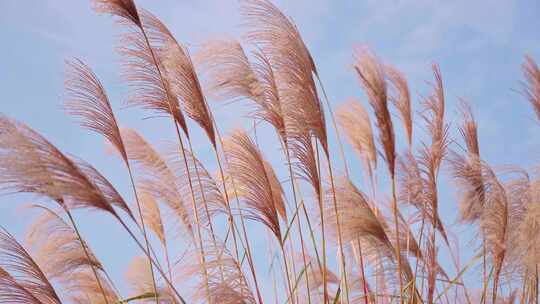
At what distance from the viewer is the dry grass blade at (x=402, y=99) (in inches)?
139

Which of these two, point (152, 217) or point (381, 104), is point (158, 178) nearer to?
point (152, 217)

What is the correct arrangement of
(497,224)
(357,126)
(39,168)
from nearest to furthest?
1. (39,168)
2. (497,224)
3. (357,126)

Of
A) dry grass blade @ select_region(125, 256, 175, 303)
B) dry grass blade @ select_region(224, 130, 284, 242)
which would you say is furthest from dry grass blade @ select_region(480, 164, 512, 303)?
dry grass blade @ select_region(125, 256, 175, 303)

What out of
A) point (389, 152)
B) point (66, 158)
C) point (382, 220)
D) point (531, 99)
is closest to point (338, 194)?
point (389, 152)

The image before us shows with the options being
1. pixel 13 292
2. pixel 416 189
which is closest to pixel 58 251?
pixel 13 292

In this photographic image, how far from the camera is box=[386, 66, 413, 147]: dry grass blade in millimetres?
3535

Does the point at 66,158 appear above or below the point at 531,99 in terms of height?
below

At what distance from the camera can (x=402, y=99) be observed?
3.56 m

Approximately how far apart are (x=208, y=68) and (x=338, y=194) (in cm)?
82

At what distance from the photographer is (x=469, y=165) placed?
3.66m

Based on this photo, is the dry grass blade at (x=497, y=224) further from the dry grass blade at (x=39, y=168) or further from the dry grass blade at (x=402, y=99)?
the dry grass blade at (x=39, y=168)

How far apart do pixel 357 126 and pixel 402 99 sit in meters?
0.60

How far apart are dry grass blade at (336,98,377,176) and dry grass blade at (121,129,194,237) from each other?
113 centimetres

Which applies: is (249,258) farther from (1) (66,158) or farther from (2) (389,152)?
(1) (66,158)
